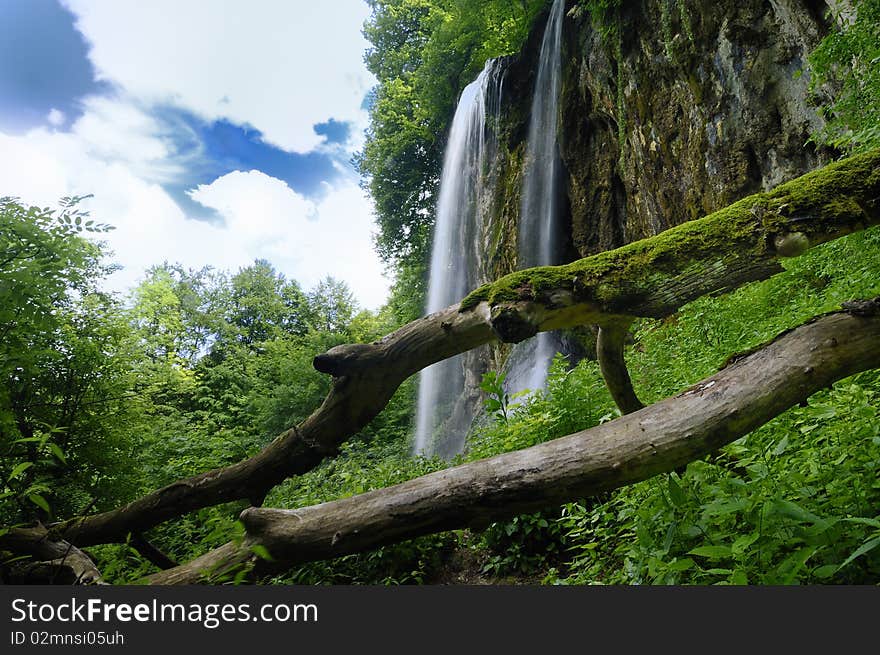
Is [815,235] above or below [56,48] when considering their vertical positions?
below

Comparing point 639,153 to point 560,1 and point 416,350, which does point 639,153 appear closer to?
point 560,1

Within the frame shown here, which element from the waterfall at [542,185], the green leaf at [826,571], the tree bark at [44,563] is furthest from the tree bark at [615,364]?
the waterfall at [542,185]

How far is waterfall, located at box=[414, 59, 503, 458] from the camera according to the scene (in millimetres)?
16562

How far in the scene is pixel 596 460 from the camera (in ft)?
6.72

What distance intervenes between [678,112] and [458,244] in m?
10.4

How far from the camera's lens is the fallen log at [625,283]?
7.63 ft

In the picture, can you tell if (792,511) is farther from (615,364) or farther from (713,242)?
(615,364)

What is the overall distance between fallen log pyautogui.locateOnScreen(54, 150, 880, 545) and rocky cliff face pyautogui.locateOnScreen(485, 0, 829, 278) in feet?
13.8

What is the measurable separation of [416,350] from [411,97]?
23006 mm

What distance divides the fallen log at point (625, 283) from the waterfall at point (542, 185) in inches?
372

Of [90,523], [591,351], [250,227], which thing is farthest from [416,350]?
[250,227]

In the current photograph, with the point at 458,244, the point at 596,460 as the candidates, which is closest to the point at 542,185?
the point at 458,244

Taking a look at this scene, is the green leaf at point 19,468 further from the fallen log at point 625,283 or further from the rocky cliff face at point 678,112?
the rocky cliff face at point 678,112

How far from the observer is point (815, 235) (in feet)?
7.53
